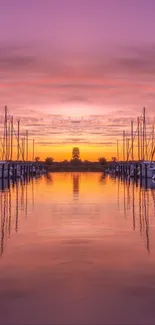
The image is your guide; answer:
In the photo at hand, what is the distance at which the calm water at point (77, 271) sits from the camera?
744 centimetres

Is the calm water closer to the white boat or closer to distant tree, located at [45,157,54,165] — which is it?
the white boat

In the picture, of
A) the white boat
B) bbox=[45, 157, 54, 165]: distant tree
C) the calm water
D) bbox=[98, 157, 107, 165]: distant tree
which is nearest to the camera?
the calm water

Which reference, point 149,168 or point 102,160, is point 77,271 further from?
point 102,160

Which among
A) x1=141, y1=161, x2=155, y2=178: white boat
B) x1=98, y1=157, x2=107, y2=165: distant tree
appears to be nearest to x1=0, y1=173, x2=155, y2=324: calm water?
x1=141, y1=161, x2=155, y2=178: white boat

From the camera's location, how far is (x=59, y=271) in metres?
10.2

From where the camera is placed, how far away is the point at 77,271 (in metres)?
10.2

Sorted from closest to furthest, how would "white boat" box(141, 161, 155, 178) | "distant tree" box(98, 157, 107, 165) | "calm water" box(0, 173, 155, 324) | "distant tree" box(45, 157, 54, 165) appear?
"calm water" box(0, 173, 155, 324) → "white boat" box(141, 161, 155, 178) → "distant tree" box(45, 157, 54, 165) → "distant tree" box(98, 157, 107, 165)

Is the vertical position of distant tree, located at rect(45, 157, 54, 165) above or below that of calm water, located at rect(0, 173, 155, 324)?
above

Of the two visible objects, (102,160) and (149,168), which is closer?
(149,168)

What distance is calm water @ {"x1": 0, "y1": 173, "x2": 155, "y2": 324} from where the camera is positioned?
24.4ft

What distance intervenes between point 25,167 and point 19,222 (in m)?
68.7

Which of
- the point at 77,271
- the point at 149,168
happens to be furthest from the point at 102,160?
the point at 77,271

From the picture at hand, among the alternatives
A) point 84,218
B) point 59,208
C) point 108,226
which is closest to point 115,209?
point 59,208

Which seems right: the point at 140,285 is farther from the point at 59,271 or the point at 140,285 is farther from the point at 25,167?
the point at 25,167
